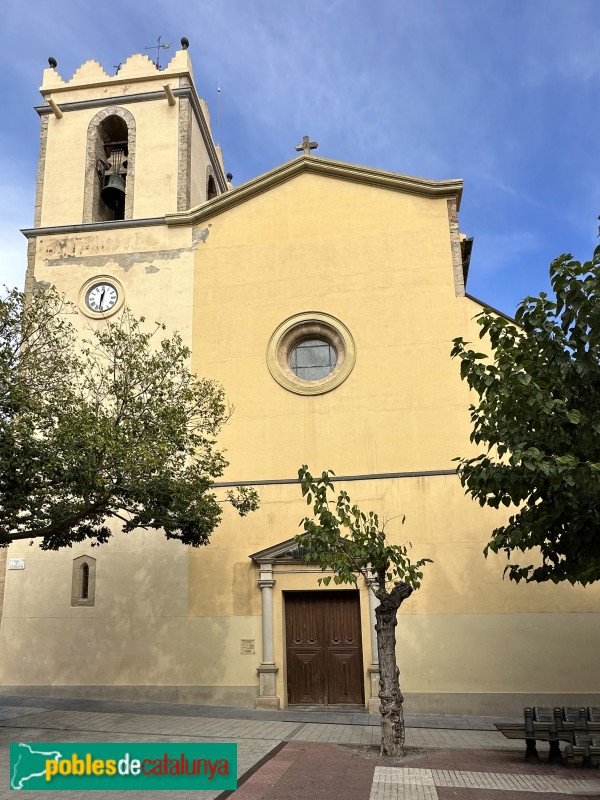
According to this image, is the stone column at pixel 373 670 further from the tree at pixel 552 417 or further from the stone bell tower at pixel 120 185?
the stone bell tower at pixel 120 185

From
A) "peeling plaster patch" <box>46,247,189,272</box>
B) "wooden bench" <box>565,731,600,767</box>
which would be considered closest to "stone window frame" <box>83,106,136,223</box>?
"peeling plaster patch" <box>46,247,189,272</box>

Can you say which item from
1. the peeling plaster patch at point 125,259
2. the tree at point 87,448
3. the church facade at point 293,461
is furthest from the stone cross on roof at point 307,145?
the tree at point 87,448

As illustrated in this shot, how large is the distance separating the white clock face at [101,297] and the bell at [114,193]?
9.14 feet

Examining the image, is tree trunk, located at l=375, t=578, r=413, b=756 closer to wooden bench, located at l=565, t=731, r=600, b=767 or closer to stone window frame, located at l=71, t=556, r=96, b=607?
wooden bench, located at l=565, t=731, r=600, b=767

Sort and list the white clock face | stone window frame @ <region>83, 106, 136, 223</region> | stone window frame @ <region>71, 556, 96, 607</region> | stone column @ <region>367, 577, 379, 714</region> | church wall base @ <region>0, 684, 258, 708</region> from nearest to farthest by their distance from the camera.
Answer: stone column @ <region>367, 577, 379, 714</region> → church wall base @ <region>0, 684, 258, 708</region> → stone window frame @ <region>71, 556, 96, 607</region> → the white clock face → stone window frame @ <region>83, 106, 136, 223</region>

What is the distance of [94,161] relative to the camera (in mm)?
16406

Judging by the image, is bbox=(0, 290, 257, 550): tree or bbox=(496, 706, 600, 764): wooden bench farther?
bbox=(0, 290, 257, 550): tree

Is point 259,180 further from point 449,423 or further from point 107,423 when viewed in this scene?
point 107,423

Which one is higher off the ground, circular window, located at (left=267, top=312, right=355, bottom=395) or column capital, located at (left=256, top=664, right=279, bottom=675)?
circular window, located at (left=267, top=312, right=355, bottom=395)

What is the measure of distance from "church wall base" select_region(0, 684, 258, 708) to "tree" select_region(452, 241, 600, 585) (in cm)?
655

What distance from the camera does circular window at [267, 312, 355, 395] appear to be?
13.9 meters

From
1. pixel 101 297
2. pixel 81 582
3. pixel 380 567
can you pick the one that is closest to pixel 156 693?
pixel 81 582

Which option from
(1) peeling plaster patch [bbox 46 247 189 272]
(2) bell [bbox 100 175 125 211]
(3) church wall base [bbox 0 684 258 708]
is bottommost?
(3) church wall base [bbox 0 684 258 708]

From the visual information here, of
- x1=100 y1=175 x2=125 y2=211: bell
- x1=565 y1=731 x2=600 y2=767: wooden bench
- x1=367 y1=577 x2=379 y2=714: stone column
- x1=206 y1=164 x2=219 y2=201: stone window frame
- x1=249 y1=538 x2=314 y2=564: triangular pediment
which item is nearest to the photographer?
x1=565 y1=731 x2=600 y2=767: wooden bench
